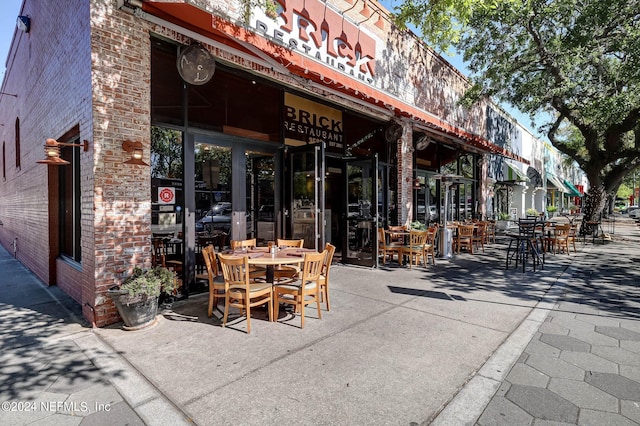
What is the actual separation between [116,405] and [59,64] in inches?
214

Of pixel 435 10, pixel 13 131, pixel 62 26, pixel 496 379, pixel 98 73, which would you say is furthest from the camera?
pixel 13 131

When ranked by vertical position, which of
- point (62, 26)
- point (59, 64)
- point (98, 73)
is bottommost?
point (98, 73)

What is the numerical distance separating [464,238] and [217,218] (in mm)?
7455

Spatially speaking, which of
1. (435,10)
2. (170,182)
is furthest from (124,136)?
(435,10)

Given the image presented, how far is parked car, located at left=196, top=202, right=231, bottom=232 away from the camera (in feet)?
19.1

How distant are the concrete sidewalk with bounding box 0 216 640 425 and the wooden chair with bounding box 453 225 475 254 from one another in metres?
4.31

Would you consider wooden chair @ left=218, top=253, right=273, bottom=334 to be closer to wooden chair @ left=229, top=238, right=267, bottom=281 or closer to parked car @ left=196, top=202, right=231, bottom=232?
Answer: wooden chair @ left=229, top=238, right=267, bottom=281

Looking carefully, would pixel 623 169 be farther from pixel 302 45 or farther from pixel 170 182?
pixel 170 182

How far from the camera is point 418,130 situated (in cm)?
1023

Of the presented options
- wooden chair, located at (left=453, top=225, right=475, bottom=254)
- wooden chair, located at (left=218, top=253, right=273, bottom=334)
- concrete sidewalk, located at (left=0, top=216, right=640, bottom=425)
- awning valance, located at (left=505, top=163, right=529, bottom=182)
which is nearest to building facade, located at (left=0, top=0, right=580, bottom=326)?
concrete sidewalk, located at (left=0, top=216, right=640, bottom=425)

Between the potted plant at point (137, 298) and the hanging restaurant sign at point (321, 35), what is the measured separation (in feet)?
12.6

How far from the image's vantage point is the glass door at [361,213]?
7.53 meters

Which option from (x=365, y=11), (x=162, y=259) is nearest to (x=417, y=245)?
(x=162, y=259)

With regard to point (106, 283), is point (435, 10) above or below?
above
